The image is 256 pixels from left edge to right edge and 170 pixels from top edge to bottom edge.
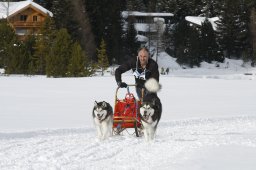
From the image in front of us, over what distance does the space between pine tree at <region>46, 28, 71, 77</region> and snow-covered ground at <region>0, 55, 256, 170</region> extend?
11.8 m

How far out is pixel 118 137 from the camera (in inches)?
379

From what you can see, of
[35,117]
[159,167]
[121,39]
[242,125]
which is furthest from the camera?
[121,39]

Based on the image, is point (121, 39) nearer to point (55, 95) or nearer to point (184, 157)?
point (55, 95)

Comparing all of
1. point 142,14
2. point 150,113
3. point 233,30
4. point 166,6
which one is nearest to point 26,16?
point 142,14

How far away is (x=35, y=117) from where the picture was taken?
49.7 feet

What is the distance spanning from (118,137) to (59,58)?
29.3 metres

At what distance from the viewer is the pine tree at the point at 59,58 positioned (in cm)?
3803

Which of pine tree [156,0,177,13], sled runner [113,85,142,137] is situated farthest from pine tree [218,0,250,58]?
sled runner [113,85,142,137]

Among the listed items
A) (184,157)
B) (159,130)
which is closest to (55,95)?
(159,130)

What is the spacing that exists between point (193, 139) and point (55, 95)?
14648 millimetres

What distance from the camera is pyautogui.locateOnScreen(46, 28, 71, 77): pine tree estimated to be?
1497 inches

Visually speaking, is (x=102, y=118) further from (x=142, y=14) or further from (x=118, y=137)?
(x=142, y=14)

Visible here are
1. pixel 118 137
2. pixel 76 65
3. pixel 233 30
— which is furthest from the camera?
pixel 233 30

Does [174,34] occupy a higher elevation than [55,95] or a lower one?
higher
